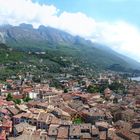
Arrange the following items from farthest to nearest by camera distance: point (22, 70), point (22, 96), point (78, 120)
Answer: point (22, 70) → point (22, 96) → point (78, 120)

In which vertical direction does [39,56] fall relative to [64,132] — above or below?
above

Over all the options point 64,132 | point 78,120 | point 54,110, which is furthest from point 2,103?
point 64,132

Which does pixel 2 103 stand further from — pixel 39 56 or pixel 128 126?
pixel 39 56

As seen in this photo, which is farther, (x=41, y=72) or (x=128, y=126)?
(x=41, y=72)

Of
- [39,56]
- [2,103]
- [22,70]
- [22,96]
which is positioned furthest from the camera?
[39,56]

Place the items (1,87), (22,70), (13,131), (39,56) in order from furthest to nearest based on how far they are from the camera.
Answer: (39,56)
(22,70)
(1,87)
(13,131)

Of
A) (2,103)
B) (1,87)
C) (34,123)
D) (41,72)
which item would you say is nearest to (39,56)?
(41,72)

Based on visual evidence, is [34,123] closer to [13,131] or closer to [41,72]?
[13,131]

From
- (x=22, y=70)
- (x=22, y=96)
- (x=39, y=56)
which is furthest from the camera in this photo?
(x=39, y=56)

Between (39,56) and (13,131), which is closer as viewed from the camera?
(13,131)
